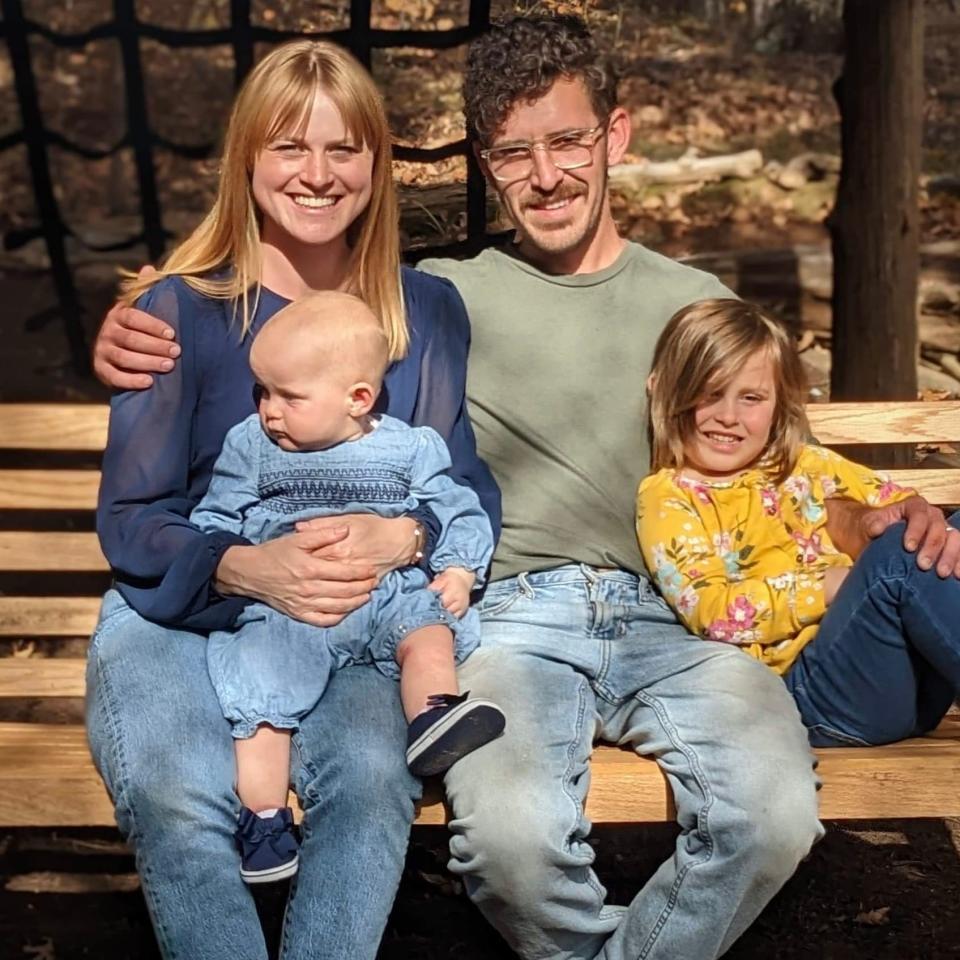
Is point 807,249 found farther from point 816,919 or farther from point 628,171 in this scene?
point 816,919

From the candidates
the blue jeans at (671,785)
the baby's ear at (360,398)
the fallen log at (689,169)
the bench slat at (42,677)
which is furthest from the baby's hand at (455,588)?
the fallen log at (689,169)

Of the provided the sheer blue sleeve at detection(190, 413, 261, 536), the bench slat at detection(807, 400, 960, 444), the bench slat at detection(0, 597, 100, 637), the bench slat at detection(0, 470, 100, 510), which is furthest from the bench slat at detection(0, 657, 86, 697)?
the bench slat at detection(807, 400, 960, 444)

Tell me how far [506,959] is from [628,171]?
6498mm

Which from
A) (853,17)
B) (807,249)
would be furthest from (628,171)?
(853,17)

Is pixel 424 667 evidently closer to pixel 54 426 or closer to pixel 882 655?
pixel 882 655

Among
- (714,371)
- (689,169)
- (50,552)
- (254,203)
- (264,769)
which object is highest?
(254,203)

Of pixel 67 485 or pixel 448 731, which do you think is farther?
pixel 67 485

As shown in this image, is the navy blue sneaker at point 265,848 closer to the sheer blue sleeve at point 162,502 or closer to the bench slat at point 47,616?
the sheer blue sleeve at point 162,502

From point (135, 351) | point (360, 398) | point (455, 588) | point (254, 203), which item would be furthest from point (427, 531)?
point (254, 203)

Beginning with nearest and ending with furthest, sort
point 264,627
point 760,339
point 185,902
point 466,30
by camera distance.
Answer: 1. point 185,902
2. point 264,627
3. point 760,339
4. point 466,30

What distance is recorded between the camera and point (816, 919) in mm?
3820

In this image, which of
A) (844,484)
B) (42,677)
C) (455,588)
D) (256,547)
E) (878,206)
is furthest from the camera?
(878,206)

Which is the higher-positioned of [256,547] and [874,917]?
[256,547]

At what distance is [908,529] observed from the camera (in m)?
2.87
